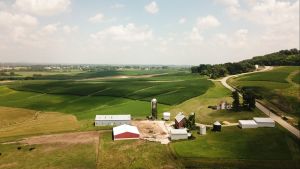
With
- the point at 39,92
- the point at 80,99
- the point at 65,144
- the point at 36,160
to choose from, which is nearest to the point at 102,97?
the point at 80,99

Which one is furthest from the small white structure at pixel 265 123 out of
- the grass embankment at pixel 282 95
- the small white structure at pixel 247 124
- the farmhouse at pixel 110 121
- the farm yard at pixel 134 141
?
the farmhouse at pixel 110 121

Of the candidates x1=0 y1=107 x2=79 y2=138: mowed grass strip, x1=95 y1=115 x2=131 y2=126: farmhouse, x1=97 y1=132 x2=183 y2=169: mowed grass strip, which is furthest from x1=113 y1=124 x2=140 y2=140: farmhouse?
x1=0 y1=107 x2=79 y2=138: mowed grass strip

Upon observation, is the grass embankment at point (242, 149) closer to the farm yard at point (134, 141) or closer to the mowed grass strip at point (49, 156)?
the farm yard at point (134, 141)

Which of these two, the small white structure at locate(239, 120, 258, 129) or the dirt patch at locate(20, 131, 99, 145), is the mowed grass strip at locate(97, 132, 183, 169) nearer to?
the dirt patch at locate(20, 131, 99, 145)

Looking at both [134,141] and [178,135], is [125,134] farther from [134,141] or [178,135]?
[178,135]

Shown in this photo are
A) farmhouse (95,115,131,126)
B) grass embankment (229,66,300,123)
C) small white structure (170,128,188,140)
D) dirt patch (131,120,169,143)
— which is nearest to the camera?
small white structure (170,128,188,140)

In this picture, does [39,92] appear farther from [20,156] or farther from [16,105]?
[20,156]

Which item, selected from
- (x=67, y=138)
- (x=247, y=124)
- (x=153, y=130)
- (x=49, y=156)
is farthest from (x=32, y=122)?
(x=247, y=124)
